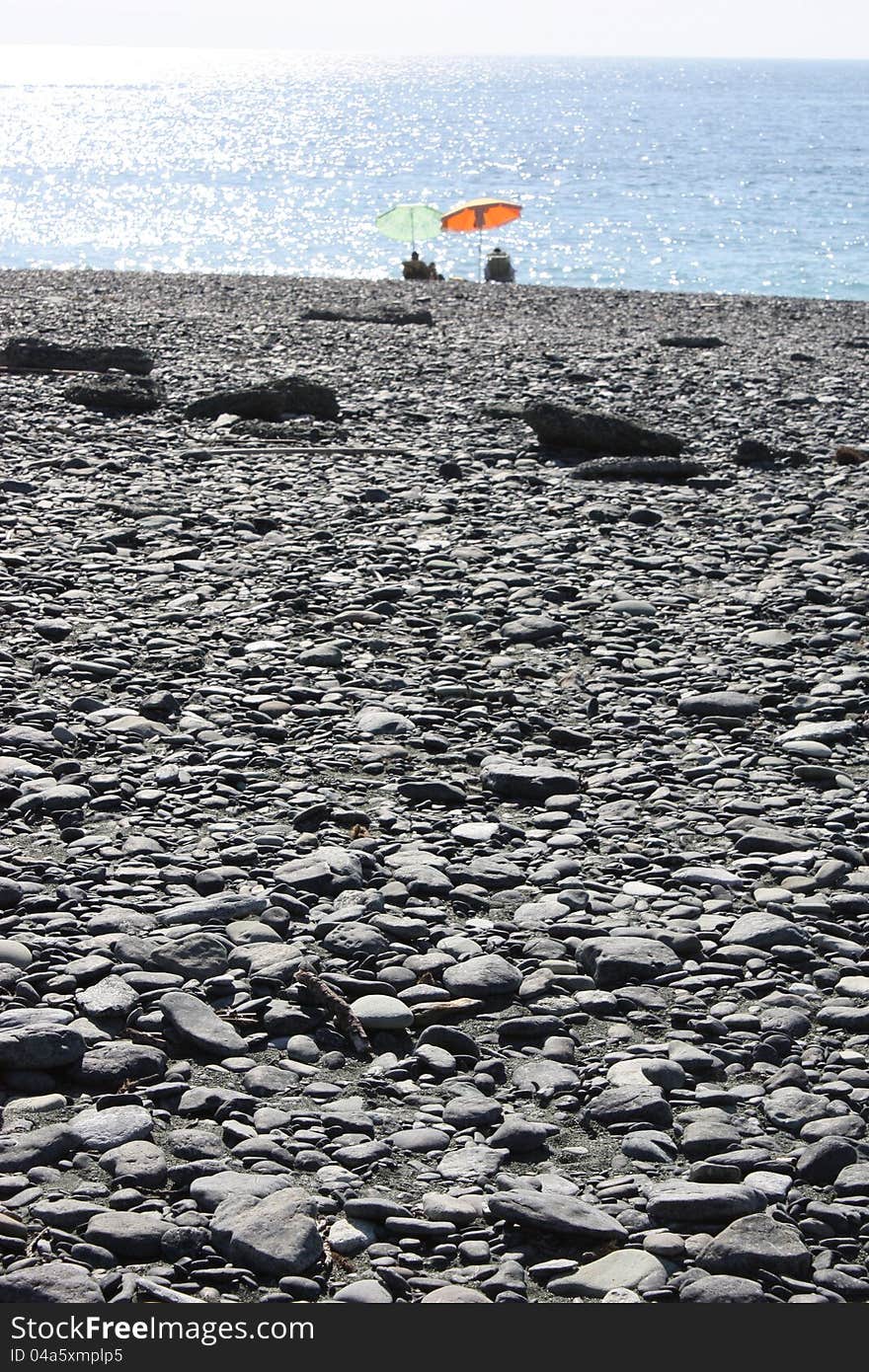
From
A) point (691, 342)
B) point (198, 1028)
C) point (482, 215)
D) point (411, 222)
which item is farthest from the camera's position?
point (482, 215)

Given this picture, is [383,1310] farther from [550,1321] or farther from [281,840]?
[281,840]

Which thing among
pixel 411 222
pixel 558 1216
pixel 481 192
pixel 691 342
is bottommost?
pixel 558 1216

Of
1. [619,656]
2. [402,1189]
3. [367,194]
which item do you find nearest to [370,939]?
[402,1189]

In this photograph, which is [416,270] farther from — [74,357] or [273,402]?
[273,402]

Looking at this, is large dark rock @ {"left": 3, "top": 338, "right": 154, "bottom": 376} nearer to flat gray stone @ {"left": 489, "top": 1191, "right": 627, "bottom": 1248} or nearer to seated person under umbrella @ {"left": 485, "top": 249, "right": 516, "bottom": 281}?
flat gray stone @ {"left": 489, "top": 1191, "right": 627, "bottom": 1248}

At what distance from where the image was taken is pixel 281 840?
587 cm

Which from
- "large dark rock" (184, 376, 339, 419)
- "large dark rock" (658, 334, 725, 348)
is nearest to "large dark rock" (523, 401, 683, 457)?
"large dark rock" (184, 376, 339, 419)

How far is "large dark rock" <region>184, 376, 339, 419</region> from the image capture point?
14523 millimetres

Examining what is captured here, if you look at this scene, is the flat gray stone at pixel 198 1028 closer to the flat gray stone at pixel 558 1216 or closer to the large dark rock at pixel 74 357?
the flat gray stone at pixel 558 1216

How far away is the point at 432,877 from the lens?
5605 millimetres

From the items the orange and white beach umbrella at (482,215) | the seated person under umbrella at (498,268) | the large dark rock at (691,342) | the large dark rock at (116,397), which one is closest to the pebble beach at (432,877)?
the large dark rock at (116,397)

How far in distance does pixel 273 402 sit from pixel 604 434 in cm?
328

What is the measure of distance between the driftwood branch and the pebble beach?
0.05ft

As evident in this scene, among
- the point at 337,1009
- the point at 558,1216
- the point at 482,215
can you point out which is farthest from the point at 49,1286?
the point at 482,215
